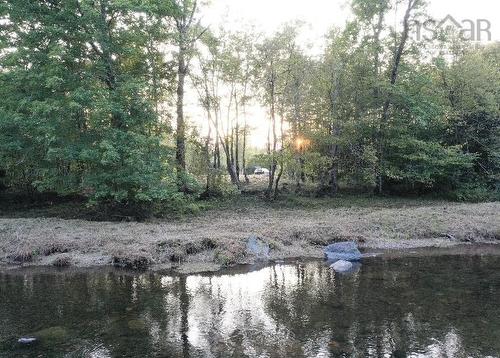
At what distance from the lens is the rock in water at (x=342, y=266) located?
1210cm

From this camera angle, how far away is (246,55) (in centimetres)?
2583

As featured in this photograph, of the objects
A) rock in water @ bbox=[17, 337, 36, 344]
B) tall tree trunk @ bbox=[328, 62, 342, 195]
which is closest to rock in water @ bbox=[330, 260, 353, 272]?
rock in water @ bbox=[17, 337, 36, 344]

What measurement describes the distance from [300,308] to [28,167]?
18011mm

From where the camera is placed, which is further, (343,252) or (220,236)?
(220,236)

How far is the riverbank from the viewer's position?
1288cm

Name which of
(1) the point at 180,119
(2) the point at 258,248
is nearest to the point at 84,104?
(1) the point at 180,119

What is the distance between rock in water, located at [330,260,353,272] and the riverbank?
58.1 inches

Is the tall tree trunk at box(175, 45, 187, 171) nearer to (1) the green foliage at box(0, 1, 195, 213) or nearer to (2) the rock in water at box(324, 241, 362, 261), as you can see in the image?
(1) the green foliage at box(0, 1, 195, 213)

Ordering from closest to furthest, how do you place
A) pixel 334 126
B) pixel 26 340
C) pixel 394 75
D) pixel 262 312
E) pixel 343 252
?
pixel 26 340
pixel 262 312
pixel 343 252
pixel 394 75
pixel 334 126

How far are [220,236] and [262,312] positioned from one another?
563cm

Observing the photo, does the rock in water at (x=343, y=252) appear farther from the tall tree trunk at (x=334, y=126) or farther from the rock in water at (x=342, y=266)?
the tall tree trunk at (x=334, y=126)

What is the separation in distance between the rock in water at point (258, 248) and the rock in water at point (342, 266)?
2324 millimetres

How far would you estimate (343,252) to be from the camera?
44.9ft

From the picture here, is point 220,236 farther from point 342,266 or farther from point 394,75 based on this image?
point 394,75
